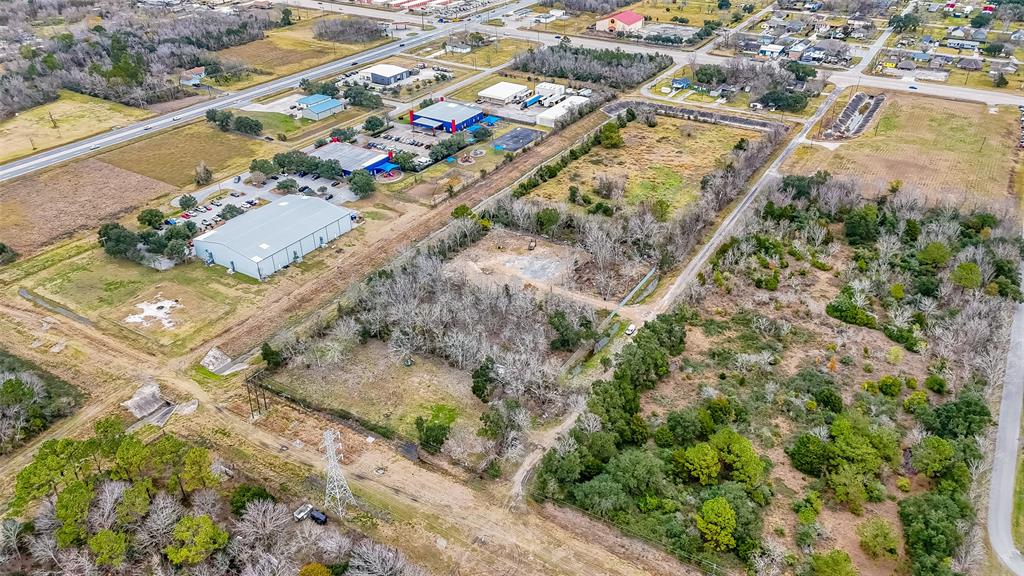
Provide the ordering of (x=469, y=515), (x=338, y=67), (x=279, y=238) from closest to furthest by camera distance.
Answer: (x=469, y=515) < (x=279, y=238) < (x=338, y=67)

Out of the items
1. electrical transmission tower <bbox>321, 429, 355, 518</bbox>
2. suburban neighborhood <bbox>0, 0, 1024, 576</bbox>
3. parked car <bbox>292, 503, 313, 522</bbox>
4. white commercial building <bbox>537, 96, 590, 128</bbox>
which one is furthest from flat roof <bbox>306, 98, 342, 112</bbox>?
parked car <bbox>292, 503, 313, 522</bbox>

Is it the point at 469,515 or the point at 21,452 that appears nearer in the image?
the point at 469,515

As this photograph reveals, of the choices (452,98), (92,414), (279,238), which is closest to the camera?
(92,414)

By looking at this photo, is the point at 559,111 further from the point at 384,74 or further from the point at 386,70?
the point at 386,70

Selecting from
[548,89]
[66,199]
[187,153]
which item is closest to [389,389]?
[66,199]

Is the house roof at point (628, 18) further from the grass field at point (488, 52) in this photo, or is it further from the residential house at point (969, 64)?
the residential house at point (969, 64)

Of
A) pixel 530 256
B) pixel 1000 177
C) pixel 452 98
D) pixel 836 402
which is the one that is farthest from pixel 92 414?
pixel 1000 177

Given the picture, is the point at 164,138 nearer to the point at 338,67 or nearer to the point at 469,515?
the point at 338,67
